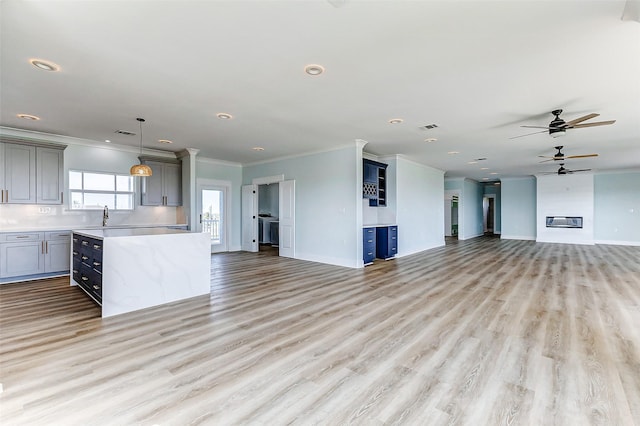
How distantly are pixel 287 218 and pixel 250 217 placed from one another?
1.62 m

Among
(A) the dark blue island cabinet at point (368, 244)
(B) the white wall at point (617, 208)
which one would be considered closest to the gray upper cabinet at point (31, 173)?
(A) the dark blue island cabinet at point (368, 244)

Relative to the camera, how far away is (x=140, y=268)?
3777 mm

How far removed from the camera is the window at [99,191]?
6.03 metres

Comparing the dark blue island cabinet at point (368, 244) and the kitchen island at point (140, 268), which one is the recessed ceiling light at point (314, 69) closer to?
the kitchen island at point (140, 268)

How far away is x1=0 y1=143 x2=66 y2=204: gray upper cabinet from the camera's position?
5074 mm

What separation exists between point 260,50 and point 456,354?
313 cm

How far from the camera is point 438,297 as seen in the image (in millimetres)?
4254

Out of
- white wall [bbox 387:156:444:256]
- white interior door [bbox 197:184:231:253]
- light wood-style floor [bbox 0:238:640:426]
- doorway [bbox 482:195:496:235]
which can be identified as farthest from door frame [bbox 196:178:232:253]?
doorway [bbox 482:195:496:235]

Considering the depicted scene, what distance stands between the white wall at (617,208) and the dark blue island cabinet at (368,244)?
969 centimetres

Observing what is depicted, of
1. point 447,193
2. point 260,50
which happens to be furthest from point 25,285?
point 447,193

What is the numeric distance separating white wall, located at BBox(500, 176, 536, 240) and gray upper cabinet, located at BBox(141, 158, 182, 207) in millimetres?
12525

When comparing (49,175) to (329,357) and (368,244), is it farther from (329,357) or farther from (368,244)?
(368,244)

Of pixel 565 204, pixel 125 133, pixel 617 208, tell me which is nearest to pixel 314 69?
pixel 125 133

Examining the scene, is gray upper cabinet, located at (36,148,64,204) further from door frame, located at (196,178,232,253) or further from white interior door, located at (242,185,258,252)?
white interior door, located at (242,185,258,252)
